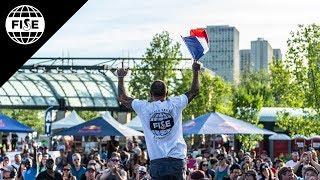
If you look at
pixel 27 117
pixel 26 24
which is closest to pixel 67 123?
pixel 26 24

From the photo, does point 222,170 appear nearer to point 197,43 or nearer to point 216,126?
point 216,126

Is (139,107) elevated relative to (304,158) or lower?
elevated

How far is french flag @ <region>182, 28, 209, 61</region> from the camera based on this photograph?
863 cm

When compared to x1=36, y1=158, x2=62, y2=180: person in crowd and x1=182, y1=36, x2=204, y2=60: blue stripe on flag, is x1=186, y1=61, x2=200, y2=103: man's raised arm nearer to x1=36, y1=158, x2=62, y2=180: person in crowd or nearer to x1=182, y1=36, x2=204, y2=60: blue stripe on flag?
x1=182, y1=36, x2=204, y2=60: blue stripe on flag

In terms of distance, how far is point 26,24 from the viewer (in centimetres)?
1655

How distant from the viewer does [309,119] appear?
3712 centimetres

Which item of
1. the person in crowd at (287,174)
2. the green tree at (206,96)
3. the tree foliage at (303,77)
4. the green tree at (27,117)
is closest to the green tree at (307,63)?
the tree foliage at (303,77)

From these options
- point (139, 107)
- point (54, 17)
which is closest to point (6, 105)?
point (54, 17)

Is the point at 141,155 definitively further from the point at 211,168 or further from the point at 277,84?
the point at 277,84

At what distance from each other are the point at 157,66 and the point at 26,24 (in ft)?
110

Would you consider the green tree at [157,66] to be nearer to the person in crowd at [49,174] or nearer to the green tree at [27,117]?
the person in crowd at [49,174]

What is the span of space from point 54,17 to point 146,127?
23.1 ft

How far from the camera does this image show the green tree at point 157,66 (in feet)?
161

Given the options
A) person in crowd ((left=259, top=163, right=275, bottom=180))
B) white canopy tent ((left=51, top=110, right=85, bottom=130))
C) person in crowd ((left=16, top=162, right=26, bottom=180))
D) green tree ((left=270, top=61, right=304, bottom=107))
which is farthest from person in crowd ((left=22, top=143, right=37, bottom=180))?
white canopy tent ((left=51, top=110, right=85, bottom=130))
